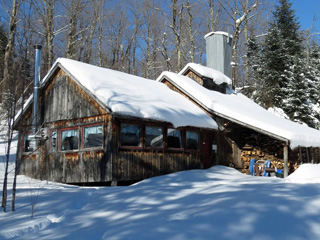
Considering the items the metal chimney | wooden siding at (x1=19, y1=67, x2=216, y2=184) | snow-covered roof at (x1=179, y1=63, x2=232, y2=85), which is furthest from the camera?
the metal chimney

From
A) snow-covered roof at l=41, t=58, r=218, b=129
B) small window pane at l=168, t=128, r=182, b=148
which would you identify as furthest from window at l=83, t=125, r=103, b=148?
small window pane at l=168, t=128, r=182, b=148

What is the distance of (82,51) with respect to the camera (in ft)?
122

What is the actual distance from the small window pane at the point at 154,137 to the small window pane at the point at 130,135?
1.65 ft

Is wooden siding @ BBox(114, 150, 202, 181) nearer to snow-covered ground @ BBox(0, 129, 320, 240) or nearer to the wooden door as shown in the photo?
the wooden door

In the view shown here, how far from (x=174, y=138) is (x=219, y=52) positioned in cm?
1130

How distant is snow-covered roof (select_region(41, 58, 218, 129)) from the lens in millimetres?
12570

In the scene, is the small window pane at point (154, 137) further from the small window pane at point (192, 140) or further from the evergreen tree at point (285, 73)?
the evergreen tree at point (285, 73)

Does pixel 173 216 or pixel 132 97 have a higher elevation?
pixel 132 97

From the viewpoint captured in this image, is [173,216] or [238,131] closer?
[173,216]

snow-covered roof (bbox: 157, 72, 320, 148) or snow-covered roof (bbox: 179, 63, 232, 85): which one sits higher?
snow-covered roof (bbox: 179, 63, 232, 85)

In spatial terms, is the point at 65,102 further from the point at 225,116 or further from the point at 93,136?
the point at 225,116

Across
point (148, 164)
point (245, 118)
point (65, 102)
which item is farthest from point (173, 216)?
point (245, 118)

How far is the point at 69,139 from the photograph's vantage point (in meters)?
14.2

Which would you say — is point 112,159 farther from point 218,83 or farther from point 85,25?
point 85,25
